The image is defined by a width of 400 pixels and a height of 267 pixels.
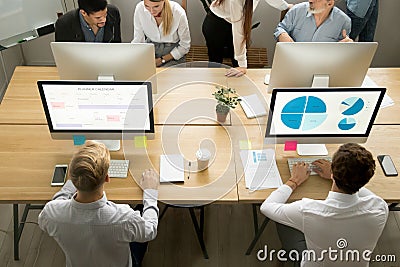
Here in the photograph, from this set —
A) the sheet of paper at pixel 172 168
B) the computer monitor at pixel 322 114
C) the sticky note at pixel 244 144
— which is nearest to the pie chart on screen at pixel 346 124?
the computer monitor at pixel 322 114

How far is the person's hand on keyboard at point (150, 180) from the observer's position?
233cm

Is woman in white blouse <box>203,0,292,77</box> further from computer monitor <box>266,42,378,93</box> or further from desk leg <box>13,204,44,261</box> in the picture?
desk leg <box>13,204,44,261</box>

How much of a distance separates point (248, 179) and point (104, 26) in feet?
5.05

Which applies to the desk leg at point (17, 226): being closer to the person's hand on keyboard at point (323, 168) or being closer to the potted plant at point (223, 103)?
the potted plant at point (223, 103)

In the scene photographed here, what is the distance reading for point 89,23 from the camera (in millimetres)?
3139

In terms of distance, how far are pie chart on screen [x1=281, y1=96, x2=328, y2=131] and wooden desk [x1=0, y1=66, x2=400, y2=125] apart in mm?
375

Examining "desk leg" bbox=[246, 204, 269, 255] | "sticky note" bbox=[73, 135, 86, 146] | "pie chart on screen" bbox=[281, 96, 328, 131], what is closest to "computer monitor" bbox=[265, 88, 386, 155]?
"pie chart on screen" bbox=[281, 96, 328, 131]

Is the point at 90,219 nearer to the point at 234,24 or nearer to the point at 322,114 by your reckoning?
the point at 322,114

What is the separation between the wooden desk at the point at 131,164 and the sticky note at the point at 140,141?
3cm

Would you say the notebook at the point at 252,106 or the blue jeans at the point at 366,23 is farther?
the blue jeans at the point at 366,23

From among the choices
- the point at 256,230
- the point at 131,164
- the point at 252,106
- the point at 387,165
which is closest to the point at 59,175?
the point at 131,164

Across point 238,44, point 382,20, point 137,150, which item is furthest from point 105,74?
point 382,20

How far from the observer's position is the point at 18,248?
294cm

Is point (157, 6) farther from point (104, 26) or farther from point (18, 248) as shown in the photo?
point (18, 248)
